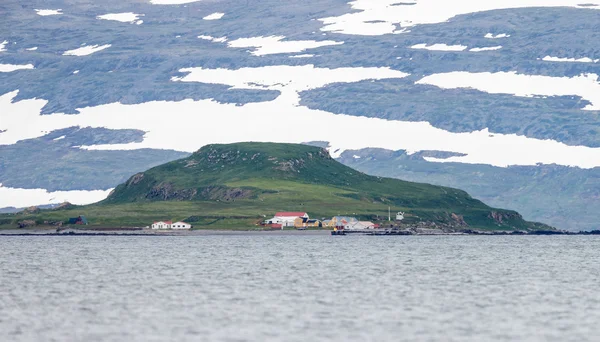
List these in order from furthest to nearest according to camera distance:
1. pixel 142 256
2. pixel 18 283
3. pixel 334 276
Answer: pixel 142 256
pixel 334 276
pixel 18 283

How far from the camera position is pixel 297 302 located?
114062mm

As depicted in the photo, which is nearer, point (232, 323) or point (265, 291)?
point (232, 323)

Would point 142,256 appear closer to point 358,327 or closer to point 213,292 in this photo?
point 213,292

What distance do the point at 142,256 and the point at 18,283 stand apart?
64.5 meters

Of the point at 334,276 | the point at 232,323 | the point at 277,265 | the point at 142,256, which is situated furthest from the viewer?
the point at 142,256

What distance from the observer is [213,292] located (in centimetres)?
12338

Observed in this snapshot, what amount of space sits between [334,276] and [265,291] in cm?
2216

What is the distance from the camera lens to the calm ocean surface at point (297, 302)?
93.9 metres

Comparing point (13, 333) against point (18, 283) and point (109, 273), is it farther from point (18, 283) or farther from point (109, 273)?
point (109, 273)

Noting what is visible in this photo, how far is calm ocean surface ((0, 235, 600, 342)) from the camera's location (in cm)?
9388

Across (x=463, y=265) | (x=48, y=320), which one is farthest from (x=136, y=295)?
(x=463, y=265)

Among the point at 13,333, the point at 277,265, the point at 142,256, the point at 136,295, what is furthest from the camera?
the point at 142,256

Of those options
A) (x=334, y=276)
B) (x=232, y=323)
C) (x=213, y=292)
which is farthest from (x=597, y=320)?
(x=334, y=276)

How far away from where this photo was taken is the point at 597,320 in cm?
10125
